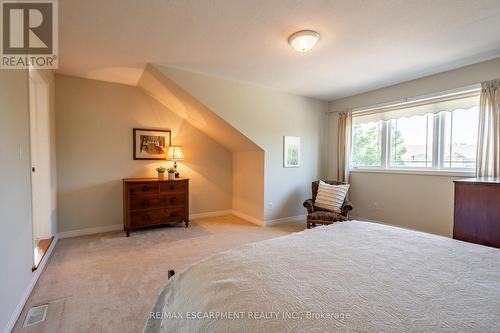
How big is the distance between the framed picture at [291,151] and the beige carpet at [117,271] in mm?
1181

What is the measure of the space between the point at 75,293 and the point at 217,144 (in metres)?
3.37

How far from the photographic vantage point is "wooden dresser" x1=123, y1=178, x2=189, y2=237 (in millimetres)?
3598

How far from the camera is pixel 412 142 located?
376 centimetres

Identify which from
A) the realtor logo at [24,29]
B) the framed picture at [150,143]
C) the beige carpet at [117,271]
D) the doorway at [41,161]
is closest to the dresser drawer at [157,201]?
the beige carpet at [117,271]

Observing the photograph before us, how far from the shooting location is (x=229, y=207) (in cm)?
511

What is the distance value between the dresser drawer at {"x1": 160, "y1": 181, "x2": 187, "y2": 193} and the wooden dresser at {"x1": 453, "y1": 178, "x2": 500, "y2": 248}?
3.75 meters

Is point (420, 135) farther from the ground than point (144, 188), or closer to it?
farther from the ground

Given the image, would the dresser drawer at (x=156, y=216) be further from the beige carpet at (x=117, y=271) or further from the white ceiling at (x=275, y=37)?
the white ceiling at (x=275, y=37)

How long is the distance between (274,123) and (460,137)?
272 cm

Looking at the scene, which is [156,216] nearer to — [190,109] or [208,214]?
[208,214]

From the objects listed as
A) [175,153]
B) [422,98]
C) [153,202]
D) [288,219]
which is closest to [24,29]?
[175,153]

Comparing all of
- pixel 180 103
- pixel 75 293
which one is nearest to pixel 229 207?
pixel 180 103

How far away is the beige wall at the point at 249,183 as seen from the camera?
429 centimetres

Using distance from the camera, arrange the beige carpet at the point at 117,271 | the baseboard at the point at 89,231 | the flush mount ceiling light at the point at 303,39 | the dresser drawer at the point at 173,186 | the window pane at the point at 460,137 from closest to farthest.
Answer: the beige carpet at the point at 117,271, the flush mount ceiling light at the point at 303,39, the window pane at the point at 460,137, the baseboard at the point at 89,231, the dresser drawer at the point at 173,186
